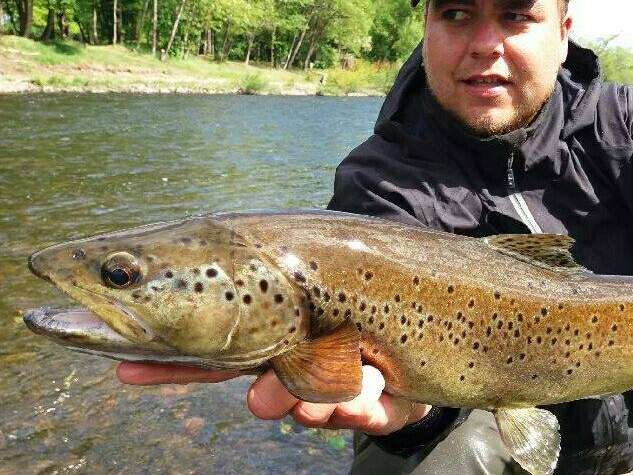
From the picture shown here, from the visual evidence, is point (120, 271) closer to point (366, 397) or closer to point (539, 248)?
point (366, 397)

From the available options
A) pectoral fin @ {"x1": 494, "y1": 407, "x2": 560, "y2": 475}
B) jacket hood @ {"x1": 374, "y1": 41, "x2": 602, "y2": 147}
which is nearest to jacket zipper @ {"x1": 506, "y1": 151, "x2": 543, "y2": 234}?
jacket hood @ {"x1": 374, "y1": 41, "x2": 602, "y2": 147}

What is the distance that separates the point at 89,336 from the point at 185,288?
0.98 feet

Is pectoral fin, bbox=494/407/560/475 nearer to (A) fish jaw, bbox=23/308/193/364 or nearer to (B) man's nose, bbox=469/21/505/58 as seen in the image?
(A) fish jaw, bbox=23/308/193/364

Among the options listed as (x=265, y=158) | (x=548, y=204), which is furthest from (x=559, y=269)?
(x=265, y=158)

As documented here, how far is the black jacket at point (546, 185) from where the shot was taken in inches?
109

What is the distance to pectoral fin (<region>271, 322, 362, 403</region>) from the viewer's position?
6.26 ft

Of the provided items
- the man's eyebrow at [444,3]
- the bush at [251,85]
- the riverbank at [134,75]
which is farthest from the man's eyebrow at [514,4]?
the bush at [251,85]

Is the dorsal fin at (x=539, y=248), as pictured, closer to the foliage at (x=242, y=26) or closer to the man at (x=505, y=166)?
the man at (x=505, y=166)

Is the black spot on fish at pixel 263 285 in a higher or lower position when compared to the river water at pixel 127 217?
higher

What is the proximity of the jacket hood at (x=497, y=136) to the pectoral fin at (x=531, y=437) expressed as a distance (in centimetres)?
117

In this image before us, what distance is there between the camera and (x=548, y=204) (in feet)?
9.34

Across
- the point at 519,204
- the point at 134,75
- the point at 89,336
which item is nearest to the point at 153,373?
the point at 89,336

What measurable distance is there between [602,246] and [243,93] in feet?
117

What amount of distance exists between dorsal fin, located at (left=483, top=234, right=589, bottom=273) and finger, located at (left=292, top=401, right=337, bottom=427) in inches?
31.6
